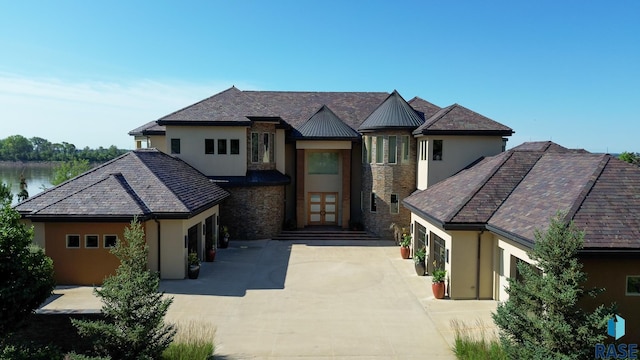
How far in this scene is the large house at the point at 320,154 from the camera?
23172 mm

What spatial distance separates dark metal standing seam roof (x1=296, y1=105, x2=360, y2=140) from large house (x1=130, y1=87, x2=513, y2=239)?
0.23ft

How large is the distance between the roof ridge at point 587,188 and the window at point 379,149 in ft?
42.5

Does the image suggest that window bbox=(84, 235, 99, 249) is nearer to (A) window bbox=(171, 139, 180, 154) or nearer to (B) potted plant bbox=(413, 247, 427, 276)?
(A) window bbox=(171, 139, 180, 154)

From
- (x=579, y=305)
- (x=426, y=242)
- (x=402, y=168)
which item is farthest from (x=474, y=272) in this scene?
(x=402, y=168)

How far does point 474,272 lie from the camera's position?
50.5ft

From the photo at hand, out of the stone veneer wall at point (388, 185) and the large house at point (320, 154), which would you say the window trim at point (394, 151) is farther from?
the stone veneer wall at point (388, 185)

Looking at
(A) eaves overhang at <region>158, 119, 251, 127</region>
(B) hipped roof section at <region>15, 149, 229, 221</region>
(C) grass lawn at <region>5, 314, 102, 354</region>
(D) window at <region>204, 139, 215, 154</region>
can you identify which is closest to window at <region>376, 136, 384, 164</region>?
(A) eaves overhang at <region>158, 119, 251, 127</region>

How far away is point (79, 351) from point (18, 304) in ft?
7.72

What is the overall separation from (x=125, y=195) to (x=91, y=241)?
216 centimetres

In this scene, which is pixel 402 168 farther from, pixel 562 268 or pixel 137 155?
pixel 562 268

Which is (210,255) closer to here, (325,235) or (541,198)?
(325,235)

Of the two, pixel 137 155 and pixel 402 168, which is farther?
pixel 402 168

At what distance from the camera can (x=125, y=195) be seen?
1731 cm

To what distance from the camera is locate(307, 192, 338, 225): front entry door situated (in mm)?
30172
